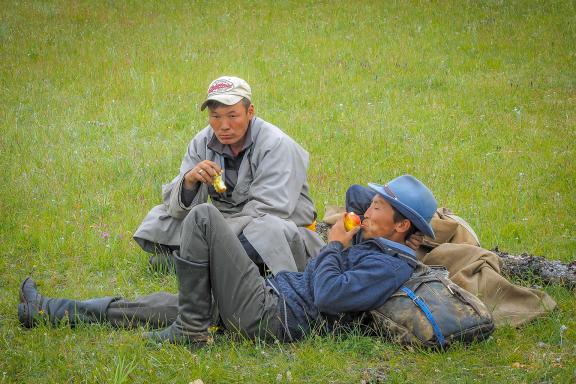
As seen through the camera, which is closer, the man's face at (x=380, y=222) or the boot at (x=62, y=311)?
the man's face at (x=380, y=222)

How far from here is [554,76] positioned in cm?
1243

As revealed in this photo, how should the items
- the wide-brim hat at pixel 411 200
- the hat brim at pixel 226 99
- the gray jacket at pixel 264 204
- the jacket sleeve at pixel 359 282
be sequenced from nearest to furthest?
the jacket sleeve at pixel 359 282
the wide-brim hat at pixel 411 200
the gray jacket at pixel 264 204
the hat brim at pixel 226 99

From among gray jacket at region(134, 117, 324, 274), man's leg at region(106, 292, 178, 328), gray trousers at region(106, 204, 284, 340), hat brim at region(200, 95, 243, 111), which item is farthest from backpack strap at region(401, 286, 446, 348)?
hat brim at region(200, 95, 243, 111)

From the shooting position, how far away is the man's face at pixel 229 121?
234 inches

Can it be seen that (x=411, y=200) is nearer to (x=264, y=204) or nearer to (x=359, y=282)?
(x=359, y=282)

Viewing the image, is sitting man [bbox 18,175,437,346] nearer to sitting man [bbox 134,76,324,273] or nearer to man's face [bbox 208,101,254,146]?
sitting man [bbox 134,76,324,273]

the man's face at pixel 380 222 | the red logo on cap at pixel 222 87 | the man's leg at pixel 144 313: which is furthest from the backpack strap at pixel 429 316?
the red logo on cap at pixel 222 87

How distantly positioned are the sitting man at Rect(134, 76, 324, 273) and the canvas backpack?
3.69 ft

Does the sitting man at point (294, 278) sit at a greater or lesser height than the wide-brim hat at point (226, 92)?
lesser

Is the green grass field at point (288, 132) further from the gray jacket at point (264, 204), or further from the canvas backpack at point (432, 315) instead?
the gray jacket at point (264, 204)

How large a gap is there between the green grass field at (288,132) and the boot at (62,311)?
0.33ft

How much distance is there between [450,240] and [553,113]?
567 cm

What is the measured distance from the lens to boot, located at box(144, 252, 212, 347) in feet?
15.3

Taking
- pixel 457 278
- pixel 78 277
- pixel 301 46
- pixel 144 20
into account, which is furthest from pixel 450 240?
pixel 144 20
